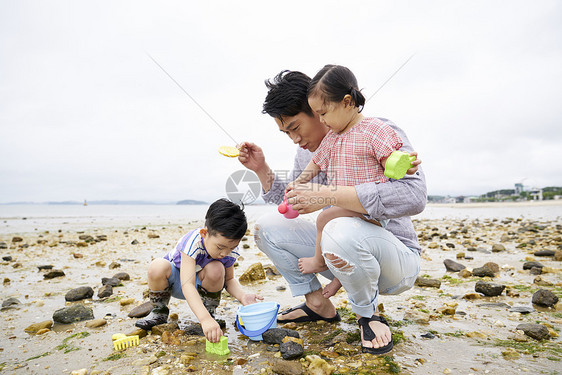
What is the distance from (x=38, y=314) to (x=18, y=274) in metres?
2.24

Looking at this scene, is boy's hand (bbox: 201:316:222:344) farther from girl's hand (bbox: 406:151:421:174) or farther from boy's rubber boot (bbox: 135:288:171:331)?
girl's hand (bbox: 406:151:421:174)

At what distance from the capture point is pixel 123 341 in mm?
2223

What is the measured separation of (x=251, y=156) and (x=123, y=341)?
175cm

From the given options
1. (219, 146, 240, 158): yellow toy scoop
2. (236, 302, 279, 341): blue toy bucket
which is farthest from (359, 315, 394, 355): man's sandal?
(219, 146, 240, 158): yellow toy scoop

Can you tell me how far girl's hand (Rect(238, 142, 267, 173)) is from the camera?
3.09 meters

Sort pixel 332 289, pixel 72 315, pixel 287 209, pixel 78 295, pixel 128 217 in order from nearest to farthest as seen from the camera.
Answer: pixel 287 209
pixel 332 289
pixel 72 315
pixel 78 295
pixel 128 217

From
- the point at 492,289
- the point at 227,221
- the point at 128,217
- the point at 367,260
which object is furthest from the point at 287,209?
the point at 128,217

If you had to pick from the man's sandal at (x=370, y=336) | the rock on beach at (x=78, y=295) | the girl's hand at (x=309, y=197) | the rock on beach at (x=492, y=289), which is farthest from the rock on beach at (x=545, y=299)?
the rock on beach at (x=78, y=295)

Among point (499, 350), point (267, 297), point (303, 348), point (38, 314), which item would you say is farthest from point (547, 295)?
point (38, 314)

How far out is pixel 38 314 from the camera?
2.97m

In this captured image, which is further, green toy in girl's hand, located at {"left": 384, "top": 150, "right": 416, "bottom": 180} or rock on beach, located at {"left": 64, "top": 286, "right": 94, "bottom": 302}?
rock on beach, located at {"left": 64, "top": 286, "right": 94, "bottom": 302}

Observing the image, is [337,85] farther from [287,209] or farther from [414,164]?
[287,209]

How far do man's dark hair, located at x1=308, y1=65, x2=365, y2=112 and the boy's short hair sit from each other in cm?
106

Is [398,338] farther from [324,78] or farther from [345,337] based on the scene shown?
[324,78]
